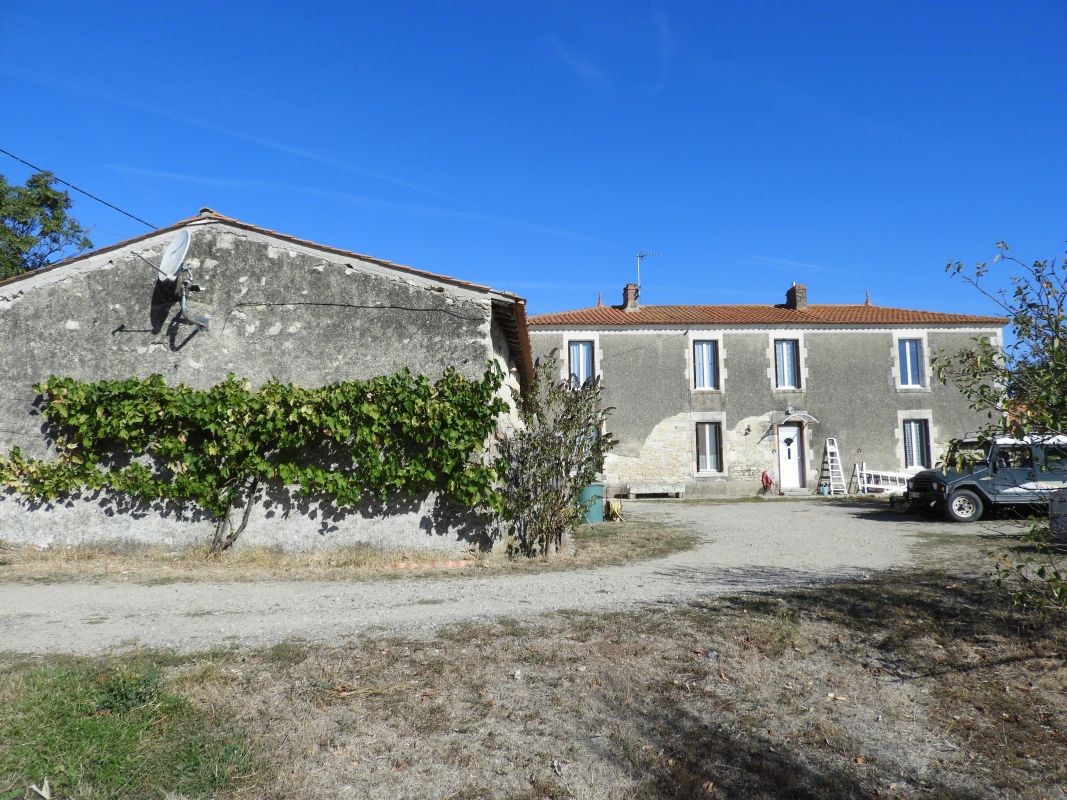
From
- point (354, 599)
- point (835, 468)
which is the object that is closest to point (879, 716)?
point (354, 599)

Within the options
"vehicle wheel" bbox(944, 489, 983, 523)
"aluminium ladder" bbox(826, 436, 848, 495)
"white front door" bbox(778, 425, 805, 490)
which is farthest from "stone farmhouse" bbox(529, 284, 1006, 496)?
"vehicle wheel" bbox(944, 489, 983, 523)

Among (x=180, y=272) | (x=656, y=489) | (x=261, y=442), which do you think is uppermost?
(x=180, y=272)

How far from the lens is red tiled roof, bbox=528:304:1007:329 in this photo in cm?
2295

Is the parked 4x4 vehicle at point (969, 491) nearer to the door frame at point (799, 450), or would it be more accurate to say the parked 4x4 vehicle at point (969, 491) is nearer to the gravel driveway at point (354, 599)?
the gravel driveway at point (354, 599)

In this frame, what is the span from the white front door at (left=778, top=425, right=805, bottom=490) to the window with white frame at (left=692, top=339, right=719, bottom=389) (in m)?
2.58

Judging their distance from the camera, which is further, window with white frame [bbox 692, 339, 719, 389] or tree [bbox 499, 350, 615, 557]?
window with white frame [bbox 692, 339, 719, 389]

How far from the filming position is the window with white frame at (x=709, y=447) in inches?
898

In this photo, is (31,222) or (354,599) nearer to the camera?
(354,599)

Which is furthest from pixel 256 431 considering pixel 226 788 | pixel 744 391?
pixel 744 391

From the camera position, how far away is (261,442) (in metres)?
8.62

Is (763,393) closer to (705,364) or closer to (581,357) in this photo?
(705,364)

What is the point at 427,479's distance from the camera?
849 centimetres

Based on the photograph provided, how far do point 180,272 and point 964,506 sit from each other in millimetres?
13737

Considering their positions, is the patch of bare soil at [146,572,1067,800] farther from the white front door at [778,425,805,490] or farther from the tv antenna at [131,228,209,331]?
the white front door at [778,425,805,490]
